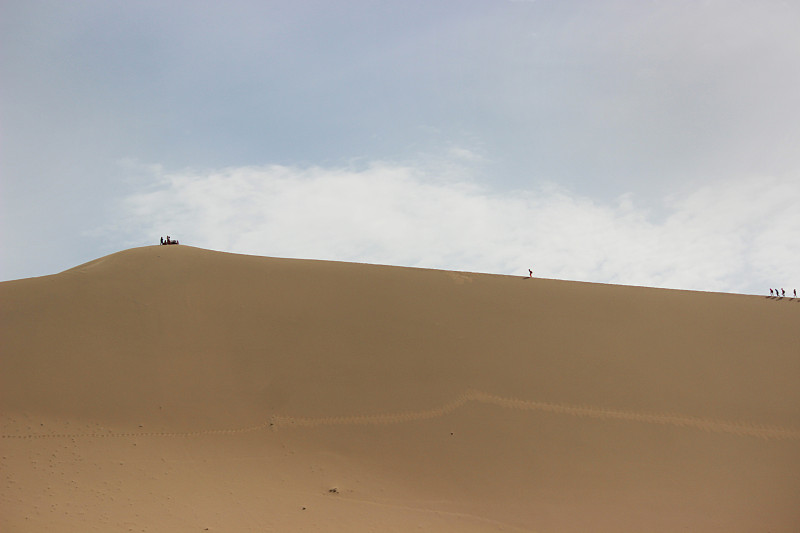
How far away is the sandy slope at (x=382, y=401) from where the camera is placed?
8.28 m

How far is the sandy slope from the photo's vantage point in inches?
326

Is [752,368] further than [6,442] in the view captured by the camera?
Yes

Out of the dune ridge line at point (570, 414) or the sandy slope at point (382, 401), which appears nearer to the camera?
the sandy slope at point (382, 401)

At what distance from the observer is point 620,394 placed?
11281 millimetres

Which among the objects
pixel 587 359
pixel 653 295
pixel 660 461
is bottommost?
pixel 660 461

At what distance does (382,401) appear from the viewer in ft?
34.8

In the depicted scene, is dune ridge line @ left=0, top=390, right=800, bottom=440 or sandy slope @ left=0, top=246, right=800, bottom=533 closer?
sandy slope @ left=0, top=246, right=800, bottom=533

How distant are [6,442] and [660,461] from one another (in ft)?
37.2

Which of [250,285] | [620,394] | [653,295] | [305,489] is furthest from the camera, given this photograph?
[653,295]

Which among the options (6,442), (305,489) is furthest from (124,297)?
(305,489)

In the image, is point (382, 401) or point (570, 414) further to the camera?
point (570, 414)

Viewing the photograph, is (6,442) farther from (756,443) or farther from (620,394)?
(756,443)

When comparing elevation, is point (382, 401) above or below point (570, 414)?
above

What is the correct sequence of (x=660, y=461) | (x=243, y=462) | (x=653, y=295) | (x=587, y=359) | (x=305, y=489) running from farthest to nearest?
(x=653, y=295) < (x=587, y=359) < (x=660, y=461) < (x=243, y=462) < (x=305, y=489)
